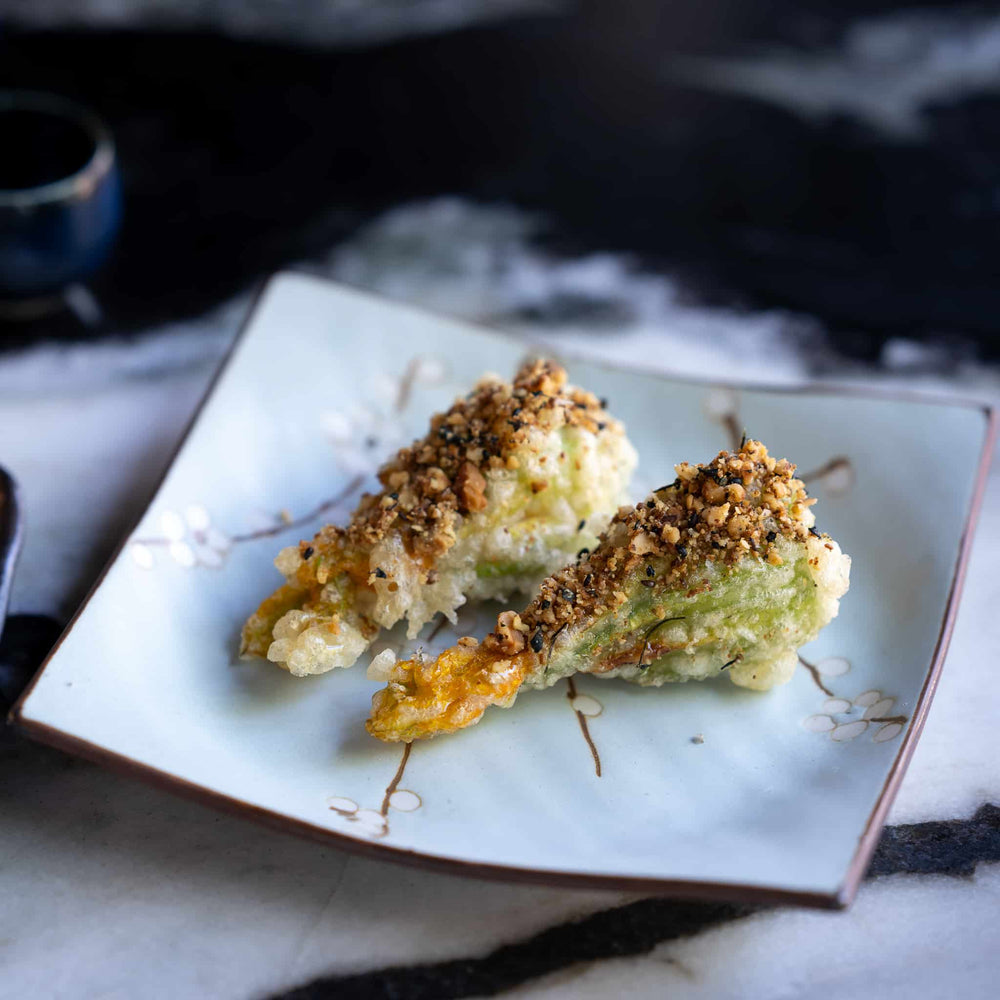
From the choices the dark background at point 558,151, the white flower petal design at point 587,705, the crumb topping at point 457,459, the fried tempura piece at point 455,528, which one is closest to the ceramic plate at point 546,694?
the white flower petal design at point 587,705

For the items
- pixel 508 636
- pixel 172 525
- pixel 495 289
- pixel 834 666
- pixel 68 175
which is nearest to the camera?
pixel 508 636

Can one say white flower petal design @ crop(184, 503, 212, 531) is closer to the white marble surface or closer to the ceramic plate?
the ceramic plate

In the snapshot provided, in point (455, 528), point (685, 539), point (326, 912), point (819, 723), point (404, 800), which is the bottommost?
point (326, 912)

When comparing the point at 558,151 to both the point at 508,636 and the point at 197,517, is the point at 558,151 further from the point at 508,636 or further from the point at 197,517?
the point at 508,636

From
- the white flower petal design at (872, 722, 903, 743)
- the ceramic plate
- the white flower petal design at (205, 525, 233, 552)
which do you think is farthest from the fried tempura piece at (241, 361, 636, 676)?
the white flower petal design at (872, 722, 903, 743)

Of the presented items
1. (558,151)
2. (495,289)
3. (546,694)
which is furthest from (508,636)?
(558,151)
